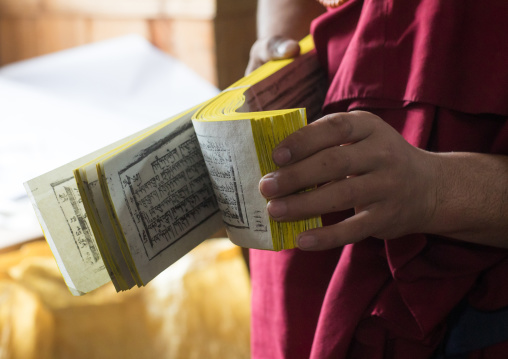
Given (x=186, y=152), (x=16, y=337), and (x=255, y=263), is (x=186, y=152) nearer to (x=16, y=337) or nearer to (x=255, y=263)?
(x=255, y=263)

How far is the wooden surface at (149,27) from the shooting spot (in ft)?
4.83

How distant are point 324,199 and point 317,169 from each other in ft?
0.10

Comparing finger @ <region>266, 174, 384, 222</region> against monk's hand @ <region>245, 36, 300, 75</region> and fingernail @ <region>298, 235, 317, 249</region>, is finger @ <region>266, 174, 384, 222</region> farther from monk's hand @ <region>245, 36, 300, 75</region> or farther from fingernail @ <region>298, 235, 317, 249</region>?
monk's hand @ <region>245, 36, 300, 75</region>

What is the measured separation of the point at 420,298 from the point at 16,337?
93cm

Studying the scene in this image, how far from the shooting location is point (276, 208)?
16.8 inches

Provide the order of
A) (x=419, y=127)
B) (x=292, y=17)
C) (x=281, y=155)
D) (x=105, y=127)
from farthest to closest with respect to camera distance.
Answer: (x=105, y=127), (x=292, y=17), (x=419, y=127), (x=281, y=155)

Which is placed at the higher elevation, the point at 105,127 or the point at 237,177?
the point at 237,177

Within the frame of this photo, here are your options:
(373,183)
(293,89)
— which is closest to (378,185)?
(373,183)

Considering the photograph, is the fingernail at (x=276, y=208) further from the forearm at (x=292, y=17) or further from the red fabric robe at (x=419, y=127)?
the forearm at (x=292, y=17)

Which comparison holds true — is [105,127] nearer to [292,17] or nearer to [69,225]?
[292,17]

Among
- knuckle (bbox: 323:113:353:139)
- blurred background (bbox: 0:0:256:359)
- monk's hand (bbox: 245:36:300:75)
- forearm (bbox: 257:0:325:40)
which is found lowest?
blurred background (bbox: 0:0:256:359)

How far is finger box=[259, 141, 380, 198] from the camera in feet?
1.36

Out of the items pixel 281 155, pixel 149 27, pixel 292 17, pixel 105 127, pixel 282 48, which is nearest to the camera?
pixel 281 155

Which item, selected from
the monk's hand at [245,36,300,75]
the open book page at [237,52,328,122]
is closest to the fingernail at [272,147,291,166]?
the open book page at [237,52,328,122]
